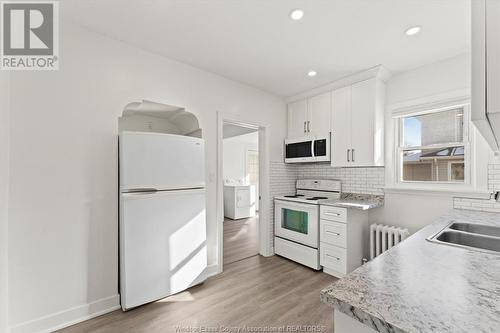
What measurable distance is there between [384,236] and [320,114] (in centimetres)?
182

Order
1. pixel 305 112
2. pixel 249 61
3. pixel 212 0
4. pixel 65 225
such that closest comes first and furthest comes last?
pixel 212 0 < pixel 65 225 < pixel 249 61 < pixel 305 112

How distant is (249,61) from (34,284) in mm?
2812

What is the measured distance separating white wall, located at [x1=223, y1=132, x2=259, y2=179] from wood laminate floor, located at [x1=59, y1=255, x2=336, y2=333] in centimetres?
433

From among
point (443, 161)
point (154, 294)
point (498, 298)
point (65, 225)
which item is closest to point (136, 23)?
point (65, 225)

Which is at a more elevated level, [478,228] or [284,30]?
[284,30]

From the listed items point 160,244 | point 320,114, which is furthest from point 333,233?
point 160,244

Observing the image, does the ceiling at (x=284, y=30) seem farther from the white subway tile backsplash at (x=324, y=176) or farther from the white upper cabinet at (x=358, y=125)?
the white subway tile backsplash at (x=324, y=176)

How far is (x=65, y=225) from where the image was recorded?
73.6 inches

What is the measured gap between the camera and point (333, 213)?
2.77m

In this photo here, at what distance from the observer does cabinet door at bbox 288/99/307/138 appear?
3.54m


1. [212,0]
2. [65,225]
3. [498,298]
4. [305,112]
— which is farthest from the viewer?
[305,112]

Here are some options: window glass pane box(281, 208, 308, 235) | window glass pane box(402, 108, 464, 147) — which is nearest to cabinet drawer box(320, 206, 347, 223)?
window glass pane box(281, 208, 308, 235)

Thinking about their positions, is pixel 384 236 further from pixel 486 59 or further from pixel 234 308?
pixel 486 59

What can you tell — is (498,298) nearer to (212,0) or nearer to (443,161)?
(212,0)
